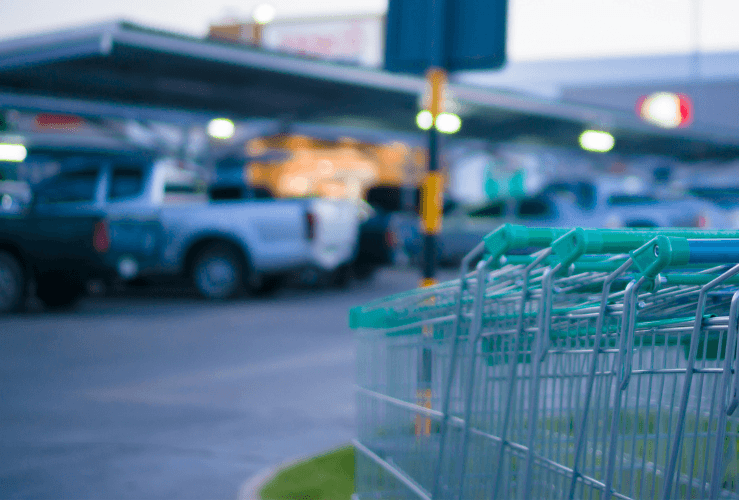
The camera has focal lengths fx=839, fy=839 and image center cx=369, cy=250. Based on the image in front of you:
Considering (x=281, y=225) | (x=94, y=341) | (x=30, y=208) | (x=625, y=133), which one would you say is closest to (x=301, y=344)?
(x=94, y=341)

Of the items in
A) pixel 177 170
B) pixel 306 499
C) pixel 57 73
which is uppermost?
pixel 57 73

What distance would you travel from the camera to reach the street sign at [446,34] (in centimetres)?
460

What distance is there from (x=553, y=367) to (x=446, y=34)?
109 inches

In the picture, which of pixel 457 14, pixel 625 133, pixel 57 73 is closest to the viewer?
pixel 457 14

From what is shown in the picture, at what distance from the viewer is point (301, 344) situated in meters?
8.99

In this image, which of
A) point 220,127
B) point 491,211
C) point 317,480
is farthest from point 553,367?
point 220,127

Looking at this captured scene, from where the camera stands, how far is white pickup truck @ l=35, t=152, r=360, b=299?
1256cm

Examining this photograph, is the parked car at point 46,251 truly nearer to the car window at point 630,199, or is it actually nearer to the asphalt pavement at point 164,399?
the asphalt pavement at point 164,399

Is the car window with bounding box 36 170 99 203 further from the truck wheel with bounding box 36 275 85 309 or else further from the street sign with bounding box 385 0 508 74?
the street sign with bounding box 385 0 508 74

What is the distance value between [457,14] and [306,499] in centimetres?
272

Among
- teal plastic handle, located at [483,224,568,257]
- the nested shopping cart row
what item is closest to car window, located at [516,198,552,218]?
the nested shopping cart row

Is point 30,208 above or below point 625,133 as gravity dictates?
below

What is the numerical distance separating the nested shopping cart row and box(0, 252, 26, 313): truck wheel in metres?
9.18

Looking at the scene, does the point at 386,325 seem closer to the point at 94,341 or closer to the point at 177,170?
the point at 94,341
